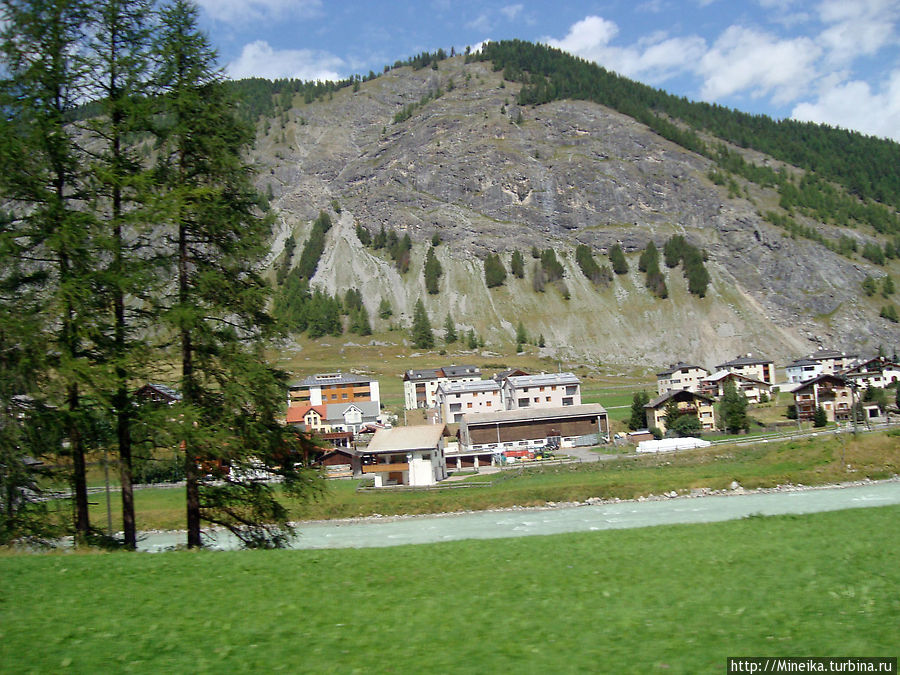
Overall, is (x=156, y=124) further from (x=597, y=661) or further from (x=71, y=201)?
(x=597, y=661)

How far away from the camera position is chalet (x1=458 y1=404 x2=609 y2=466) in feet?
227

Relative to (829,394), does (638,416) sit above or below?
below

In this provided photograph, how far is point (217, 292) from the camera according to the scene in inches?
565

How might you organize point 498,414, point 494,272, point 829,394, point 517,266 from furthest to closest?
point 517,266 < point 494,272 < point 829,394 < point 498,414

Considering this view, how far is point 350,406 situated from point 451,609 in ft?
257

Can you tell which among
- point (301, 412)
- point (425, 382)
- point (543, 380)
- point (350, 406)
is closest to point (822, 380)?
point (543, 380)

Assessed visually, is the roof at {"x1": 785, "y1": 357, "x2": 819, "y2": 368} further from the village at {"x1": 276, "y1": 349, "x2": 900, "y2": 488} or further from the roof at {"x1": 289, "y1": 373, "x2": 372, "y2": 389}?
the roof at {"x1": 289, "y1": 373, "x2": 372, "y2": 389}

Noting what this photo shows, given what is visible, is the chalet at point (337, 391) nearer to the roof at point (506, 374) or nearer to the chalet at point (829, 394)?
the roof at point (506, 374)

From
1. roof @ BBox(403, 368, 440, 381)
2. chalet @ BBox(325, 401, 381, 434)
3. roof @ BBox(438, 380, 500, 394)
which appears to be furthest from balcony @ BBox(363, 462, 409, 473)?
roof @ BBox(403, 368, 440, 381)

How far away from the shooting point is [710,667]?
6.55 meters

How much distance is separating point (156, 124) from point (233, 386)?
19.9 ft

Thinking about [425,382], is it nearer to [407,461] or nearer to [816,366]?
[407,461]

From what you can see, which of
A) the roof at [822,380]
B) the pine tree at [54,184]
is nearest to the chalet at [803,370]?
Result: the roof at [822,380]

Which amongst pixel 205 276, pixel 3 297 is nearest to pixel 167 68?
pixel 205 276
